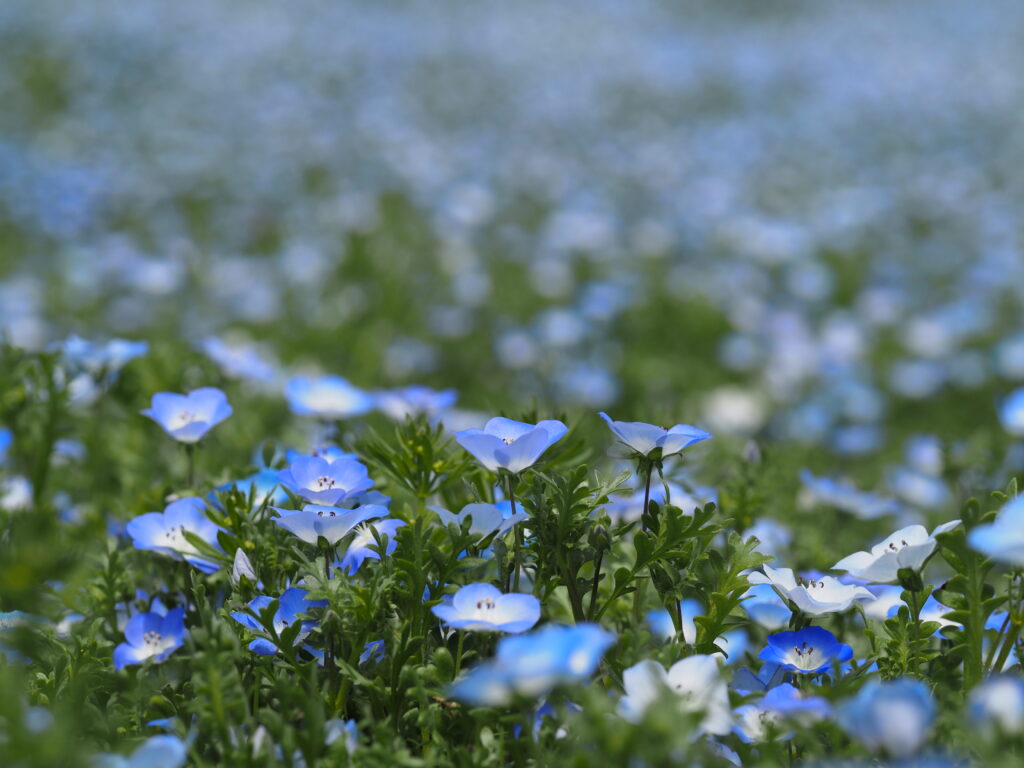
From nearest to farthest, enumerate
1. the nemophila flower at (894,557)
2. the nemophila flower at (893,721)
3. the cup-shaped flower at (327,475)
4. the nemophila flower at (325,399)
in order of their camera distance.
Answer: the nemophila flower at (893,721), the nemophila flower at (894,557), the cup-shaped flower at (327,475), the nemophila flower at (325,399)

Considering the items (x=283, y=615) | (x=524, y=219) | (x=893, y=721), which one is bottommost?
(x=893, y=721)

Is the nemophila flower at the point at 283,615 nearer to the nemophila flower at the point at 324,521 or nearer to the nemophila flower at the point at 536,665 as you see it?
the nemophila flower at the point at 324,521

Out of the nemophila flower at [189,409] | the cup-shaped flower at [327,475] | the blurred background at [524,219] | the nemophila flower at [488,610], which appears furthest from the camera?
the blurred background at [524,219]

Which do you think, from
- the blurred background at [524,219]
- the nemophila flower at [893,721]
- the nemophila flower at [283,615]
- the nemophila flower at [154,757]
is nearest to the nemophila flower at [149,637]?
the nemophila flower at [283,615]

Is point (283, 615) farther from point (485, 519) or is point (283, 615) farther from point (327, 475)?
point (485, 519)

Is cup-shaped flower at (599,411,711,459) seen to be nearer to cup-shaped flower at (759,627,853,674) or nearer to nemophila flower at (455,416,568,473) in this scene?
nemophila flower at (455,416,568,473)

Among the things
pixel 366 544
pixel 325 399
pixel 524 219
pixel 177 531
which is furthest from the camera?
pixel 524 219

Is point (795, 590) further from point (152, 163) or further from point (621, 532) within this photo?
point (152, 163)

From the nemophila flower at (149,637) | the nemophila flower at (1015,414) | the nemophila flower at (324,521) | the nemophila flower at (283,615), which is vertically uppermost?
the nemophila flower at (1015,414)

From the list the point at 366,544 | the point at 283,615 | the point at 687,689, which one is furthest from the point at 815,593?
the point at 283,615
